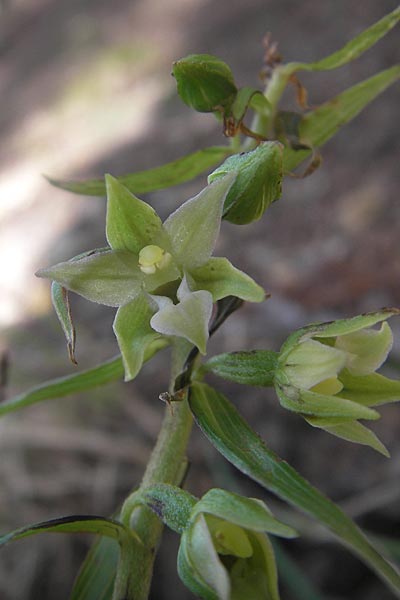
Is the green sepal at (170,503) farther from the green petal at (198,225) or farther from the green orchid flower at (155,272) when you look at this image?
the green petal at (198,225)

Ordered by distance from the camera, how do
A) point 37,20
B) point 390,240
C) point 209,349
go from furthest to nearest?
point 37,20
point 390,240
point 209,349

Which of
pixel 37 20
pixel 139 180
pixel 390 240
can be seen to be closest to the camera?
pixel 139 180

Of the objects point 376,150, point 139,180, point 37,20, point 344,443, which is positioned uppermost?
point 37,20

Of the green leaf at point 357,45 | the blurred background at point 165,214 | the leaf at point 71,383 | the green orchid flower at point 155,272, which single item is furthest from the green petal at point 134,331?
the green leaf at point 357,45

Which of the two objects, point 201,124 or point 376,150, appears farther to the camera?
point 201,124

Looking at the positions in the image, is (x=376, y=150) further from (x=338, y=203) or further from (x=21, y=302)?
(x=21, y=302)

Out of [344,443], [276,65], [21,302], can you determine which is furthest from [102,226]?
[276,65]

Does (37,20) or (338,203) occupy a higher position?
(37,20)
